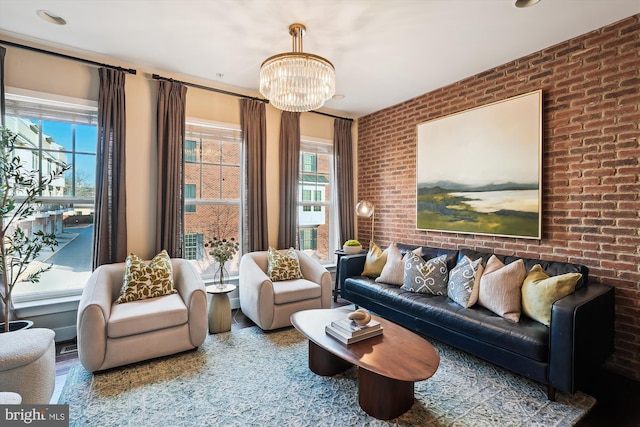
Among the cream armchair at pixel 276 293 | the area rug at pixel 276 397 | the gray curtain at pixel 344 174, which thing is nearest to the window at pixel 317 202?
the gray curtain at pixel 344 174

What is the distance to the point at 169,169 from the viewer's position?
3357 mm

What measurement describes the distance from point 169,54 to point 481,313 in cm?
371

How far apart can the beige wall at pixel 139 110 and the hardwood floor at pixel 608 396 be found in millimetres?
1203

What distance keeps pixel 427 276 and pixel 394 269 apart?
446 mm

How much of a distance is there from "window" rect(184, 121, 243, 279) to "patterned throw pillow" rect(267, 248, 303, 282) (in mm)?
596

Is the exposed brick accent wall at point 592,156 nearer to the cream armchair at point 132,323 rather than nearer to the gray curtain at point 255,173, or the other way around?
the gray curtain at point 255,173

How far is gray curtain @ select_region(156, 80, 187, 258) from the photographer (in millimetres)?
3342

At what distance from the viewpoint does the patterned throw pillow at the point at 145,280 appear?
2784 mm

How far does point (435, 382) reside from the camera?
2.31 metres

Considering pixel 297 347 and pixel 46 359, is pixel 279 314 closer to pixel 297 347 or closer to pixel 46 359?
pixel 297 347

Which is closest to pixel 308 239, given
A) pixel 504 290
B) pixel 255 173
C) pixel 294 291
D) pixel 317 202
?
pixel 317 202

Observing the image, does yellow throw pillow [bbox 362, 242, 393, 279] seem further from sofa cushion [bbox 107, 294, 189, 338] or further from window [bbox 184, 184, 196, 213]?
window [bbox 184, 184, 196, 213]

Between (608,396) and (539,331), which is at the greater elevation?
(539,331)

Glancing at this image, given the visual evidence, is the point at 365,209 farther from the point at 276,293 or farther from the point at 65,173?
the point at 65,173
